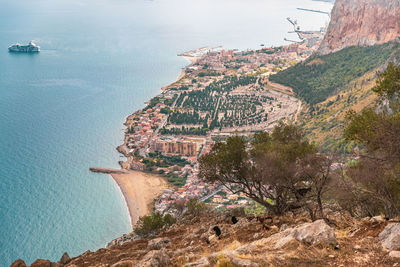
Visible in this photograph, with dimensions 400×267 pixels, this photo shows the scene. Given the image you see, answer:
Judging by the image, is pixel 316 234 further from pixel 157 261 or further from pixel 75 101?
pixel 75 101

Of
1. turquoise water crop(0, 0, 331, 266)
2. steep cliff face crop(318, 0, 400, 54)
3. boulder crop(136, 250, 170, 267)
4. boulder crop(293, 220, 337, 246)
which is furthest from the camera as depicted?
steep cliff face crop(318, 0, 400, 54)

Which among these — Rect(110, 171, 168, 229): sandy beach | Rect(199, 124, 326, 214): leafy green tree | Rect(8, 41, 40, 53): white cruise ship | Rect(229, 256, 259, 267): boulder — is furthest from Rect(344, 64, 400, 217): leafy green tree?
Rect(8, 41, 40, 53): white cruise ship

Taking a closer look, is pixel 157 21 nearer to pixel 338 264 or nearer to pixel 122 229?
pixel 122 229

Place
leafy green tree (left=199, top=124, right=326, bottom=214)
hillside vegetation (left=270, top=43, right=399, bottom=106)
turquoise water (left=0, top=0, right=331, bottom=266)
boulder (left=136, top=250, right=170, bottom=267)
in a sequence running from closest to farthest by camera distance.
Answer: boulder (left=136, top=250, right=170, bottom=267) < leafy green tree (left=199, top=124, right=326, bottom=214) < turquoise water (left=0, top=0, right=331, bottom=266) < hillside vegetation (left=270, top=43, right=399, bottom=106)

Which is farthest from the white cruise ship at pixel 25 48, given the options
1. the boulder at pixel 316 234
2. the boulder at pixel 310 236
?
the boulder at pixel 316 234

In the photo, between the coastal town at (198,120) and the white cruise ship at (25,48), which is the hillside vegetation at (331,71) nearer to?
the coastal town at (198,120)

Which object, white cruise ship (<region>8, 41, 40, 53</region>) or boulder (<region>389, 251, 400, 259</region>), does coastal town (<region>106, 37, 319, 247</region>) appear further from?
white cruise ship (<region>8, 41, 40, 53</region>)

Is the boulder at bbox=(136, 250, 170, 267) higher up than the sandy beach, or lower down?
higher up
